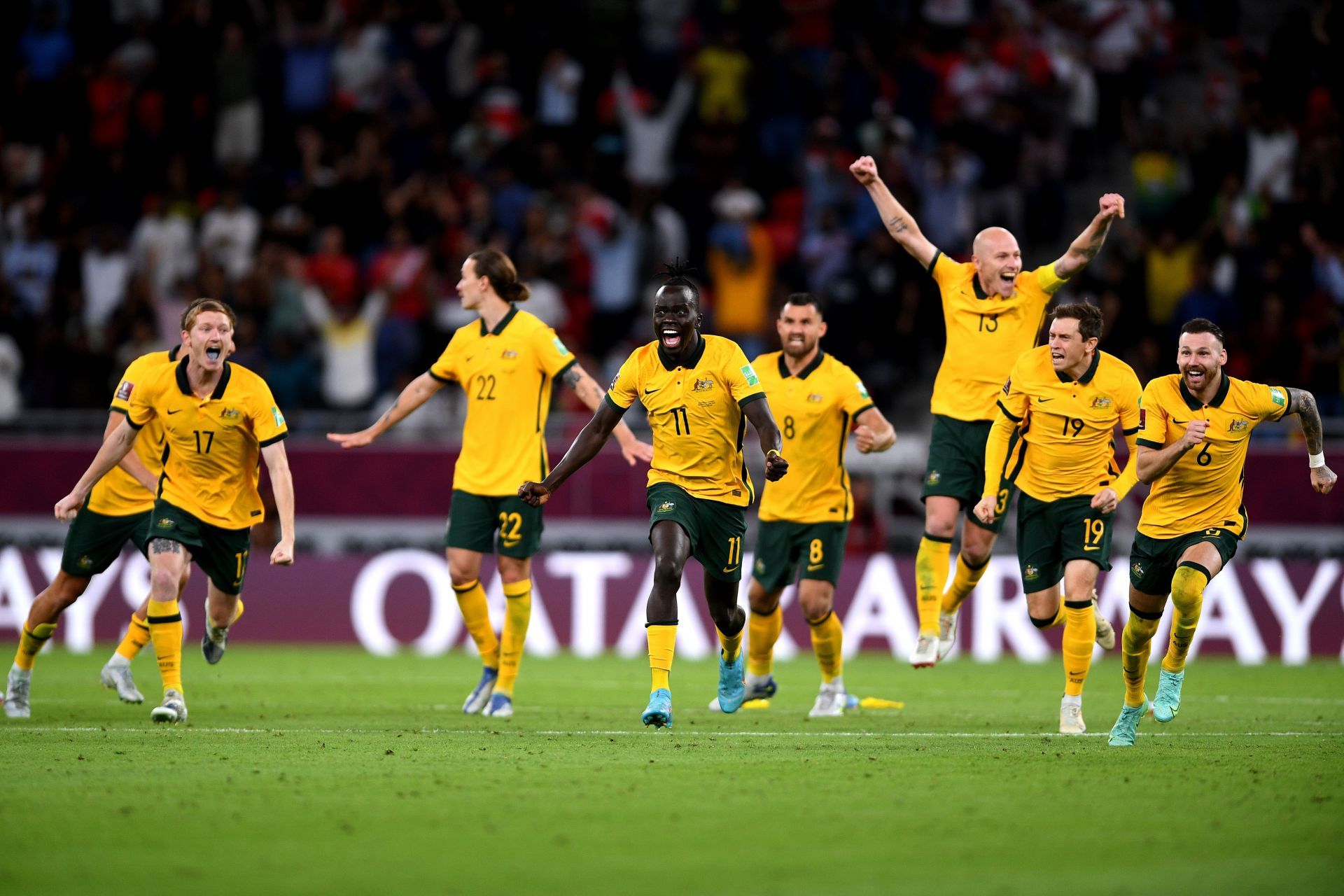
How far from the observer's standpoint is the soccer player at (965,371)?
40.1ft

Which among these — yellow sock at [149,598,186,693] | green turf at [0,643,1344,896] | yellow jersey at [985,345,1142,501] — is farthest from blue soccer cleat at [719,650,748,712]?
yellow sock at [149,598,186,693]

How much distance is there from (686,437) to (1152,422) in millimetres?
2761

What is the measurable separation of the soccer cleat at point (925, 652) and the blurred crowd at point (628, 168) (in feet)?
25.7

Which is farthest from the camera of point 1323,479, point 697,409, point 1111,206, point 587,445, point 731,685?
point 731,685

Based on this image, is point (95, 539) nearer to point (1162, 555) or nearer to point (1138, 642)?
point (1138, 642)

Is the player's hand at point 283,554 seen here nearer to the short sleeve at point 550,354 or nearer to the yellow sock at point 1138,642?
the short sleeve at point 550,354

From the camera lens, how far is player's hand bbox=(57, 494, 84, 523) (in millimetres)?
10984

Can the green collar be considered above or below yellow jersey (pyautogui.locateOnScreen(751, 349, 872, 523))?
above

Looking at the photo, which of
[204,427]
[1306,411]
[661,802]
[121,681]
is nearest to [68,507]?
[204,427]

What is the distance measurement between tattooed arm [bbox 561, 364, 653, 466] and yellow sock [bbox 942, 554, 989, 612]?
7.77ft

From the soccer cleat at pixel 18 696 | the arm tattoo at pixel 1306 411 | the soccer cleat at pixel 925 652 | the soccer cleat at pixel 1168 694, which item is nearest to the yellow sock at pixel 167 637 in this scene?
the soccer cleat at pixel 18 696

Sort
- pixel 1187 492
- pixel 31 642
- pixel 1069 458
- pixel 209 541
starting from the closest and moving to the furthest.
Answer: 1. pixel 1187 492
2. pixel 1069 458
3. pixel 209 541
4. pixel 31 642

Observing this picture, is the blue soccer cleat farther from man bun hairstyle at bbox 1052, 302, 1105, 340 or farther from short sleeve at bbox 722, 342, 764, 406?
man bun hairstyle at bbox 1052, 302, 1105, 340

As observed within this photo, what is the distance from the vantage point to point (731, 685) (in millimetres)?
11703
